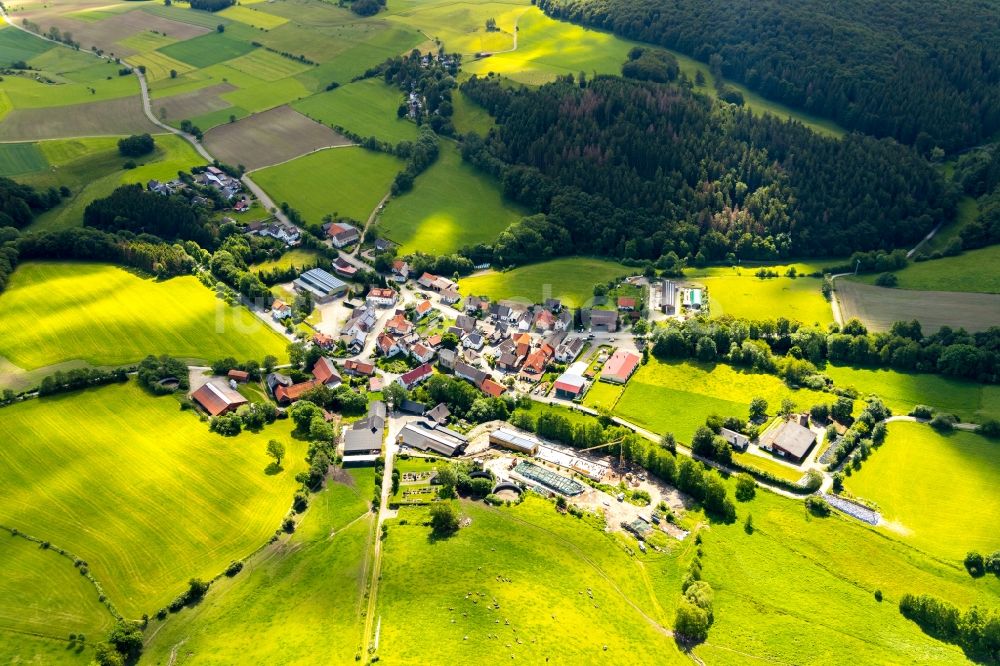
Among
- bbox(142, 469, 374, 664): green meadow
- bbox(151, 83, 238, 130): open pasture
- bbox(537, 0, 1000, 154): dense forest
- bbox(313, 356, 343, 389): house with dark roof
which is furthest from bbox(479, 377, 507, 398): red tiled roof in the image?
bbox(537, 0, 1000, 154): dense forest

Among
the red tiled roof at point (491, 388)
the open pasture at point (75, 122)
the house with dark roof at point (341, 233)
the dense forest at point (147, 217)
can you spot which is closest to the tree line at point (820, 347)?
the red tiled roof at point (491, 388)

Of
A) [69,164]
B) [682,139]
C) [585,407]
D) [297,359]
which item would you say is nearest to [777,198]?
[682,139]

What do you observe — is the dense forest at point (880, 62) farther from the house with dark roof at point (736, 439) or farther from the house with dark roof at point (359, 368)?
the house with dark roof at point (359, 368)

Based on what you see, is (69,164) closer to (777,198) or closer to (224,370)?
(224,370)

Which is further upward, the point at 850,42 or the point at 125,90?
the point at 850,42

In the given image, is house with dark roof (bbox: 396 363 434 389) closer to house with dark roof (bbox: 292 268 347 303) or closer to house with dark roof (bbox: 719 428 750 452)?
house with dark roof (bbox: 292 268 347 303)

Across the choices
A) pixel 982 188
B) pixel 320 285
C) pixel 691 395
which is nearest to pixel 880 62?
pixel 982 188

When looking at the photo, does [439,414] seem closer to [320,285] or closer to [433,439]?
[433,439]
